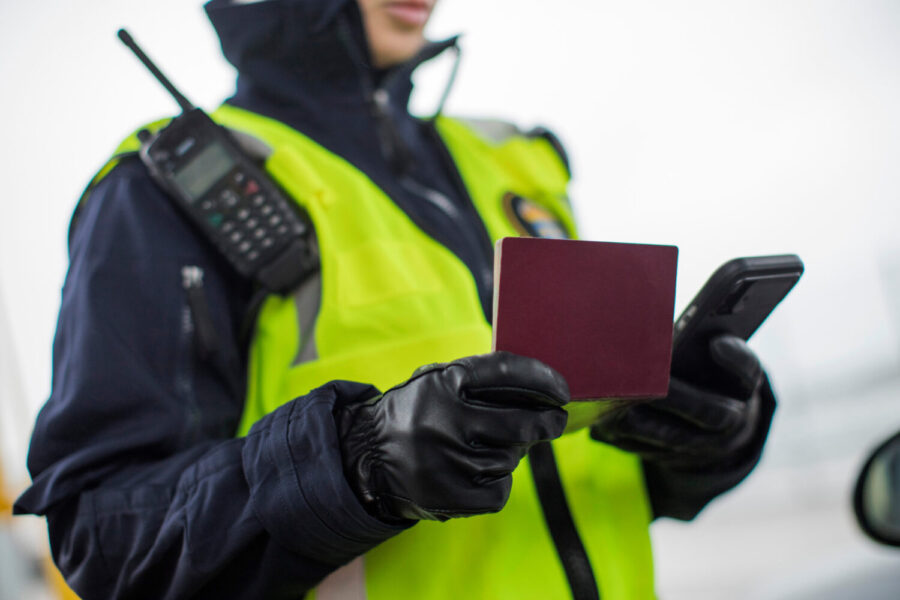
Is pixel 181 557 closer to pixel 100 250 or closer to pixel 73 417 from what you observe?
pixel 73 417

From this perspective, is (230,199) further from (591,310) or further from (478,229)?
(591,310)

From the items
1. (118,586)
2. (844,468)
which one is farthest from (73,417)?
(844,468)

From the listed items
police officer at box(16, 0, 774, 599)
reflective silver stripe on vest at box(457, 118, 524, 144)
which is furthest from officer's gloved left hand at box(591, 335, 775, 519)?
reflective silver stripe on vest at box(457, 118, 524, 144)

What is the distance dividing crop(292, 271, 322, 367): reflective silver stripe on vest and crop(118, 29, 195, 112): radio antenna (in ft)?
0.79

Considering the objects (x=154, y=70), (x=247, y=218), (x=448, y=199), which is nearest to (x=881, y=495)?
(x=448, y=199)

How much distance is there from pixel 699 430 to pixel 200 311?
1.66 ft

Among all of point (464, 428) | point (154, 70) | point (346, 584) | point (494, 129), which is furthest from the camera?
point (494, 129)

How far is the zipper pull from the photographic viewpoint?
59cm

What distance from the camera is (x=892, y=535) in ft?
2.63

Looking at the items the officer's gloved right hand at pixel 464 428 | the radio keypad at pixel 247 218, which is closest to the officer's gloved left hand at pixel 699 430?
the officer's gloved right hand at pixel 464 428

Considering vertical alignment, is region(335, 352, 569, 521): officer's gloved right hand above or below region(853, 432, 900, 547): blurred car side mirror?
above

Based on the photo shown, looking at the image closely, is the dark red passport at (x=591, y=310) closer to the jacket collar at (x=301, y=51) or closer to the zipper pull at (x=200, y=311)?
the zipper pull at (x=200, y=311)

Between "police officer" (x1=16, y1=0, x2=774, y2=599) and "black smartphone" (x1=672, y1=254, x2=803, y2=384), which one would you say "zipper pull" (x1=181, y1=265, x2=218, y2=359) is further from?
"black smartphone" (x1=672, y1=254, x2=803, y2=384)

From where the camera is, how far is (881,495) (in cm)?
81
